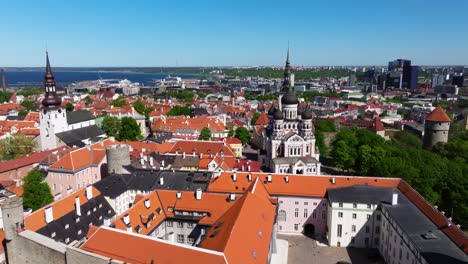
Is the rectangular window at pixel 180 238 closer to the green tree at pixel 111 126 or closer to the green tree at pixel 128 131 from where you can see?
the green tree at pixel 128 131

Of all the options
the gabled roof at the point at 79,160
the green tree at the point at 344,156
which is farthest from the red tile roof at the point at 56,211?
the green tree at the point at 344,156

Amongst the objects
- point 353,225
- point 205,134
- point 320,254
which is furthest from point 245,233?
point 205,134

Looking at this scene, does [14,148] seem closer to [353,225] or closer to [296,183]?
[296,183]

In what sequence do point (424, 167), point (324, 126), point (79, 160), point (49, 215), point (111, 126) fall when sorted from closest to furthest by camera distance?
point (49, 215), point (424, 167), point (79, 160), point (111, 126), point (324, 126)

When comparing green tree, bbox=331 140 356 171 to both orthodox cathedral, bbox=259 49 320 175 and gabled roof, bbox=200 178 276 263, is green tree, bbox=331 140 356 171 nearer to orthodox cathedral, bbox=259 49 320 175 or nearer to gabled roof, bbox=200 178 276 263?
orthodox cathedral, bbox=259 49 320 175

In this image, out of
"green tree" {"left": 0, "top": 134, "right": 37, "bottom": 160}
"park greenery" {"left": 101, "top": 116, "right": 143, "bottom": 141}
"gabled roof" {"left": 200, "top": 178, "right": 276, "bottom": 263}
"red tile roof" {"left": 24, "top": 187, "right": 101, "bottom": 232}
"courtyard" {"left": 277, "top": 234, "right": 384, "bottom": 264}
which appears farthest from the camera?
"park greenery" {"left": 101, "top": 116, "right": 143, "bottom": 141}

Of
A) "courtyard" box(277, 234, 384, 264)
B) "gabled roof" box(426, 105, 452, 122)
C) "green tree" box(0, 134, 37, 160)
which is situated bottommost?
"courtyard" box(277, 234, 384, 264)

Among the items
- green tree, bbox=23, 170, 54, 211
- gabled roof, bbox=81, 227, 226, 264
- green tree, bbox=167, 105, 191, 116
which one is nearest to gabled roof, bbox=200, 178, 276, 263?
gabled roof, bbox=81, 227, 226, 264
